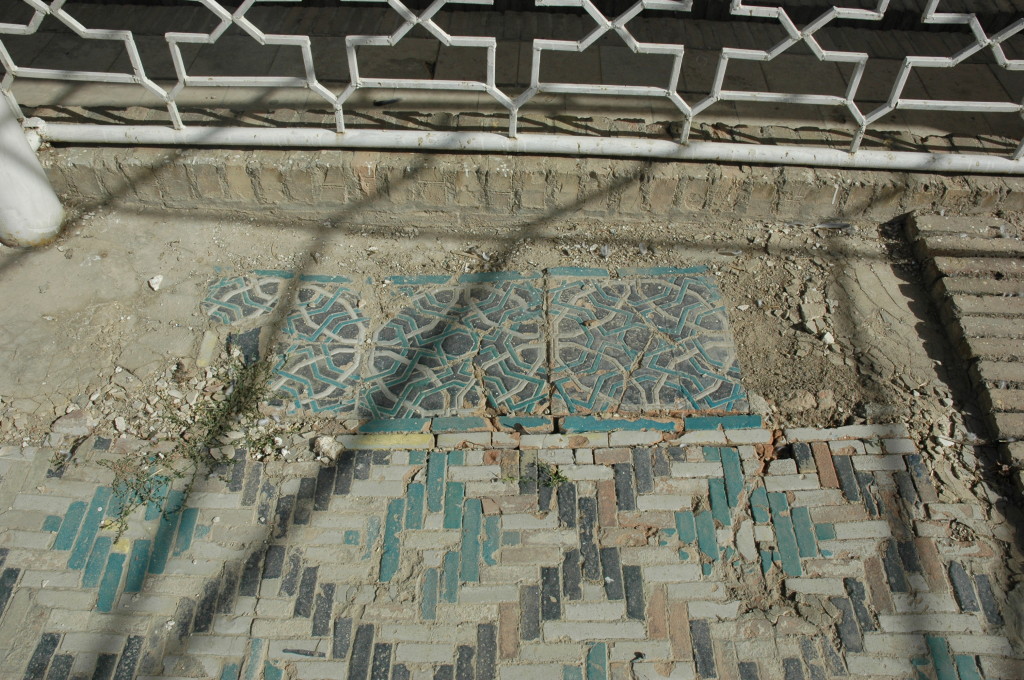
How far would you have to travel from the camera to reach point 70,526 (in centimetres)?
335

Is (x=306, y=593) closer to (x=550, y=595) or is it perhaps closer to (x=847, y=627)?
(x=550, y=595)

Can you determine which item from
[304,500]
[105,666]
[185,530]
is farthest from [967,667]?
[105,666]

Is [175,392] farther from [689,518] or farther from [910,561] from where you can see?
[910,561]

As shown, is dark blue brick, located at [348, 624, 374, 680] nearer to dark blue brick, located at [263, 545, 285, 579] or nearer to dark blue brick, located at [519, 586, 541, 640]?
dark blue brick, located at [263, 545, 285, 579]

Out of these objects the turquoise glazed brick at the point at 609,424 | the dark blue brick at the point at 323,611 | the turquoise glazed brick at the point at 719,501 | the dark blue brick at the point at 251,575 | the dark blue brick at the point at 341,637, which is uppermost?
the turquoise glazed brick at the point at 609,424

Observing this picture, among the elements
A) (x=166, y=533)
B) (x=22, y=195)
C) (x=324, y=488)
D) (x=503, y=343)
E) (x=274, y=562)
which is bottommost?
(x=274, y=562)

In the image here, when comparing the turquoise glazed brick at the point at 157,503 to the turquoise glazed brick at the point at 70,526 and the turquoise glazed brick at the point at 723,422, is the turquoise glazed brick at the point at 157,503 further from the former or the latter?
the turquoise glazed brick at the point at 723,422

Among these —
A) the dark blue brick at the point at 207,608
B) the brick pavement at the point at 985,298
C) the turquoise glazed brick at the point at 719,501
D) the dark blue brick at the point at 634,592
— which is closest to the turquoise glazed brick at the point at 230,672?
the dark blue brick at the point at 207,608

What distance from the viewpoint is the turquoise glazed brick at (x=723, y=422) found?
147 inches

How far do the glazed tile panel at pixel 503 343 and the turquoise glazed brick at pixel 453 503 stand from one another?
1.32 feet

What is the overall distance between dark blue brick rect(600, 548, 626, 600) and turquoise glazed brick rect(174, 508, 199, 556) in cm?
167

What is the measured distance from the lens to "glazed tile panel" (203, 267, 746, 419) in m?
3.84

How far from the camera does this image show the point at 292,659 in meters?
3.05

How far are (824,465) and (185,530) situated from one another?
273 centimetres
